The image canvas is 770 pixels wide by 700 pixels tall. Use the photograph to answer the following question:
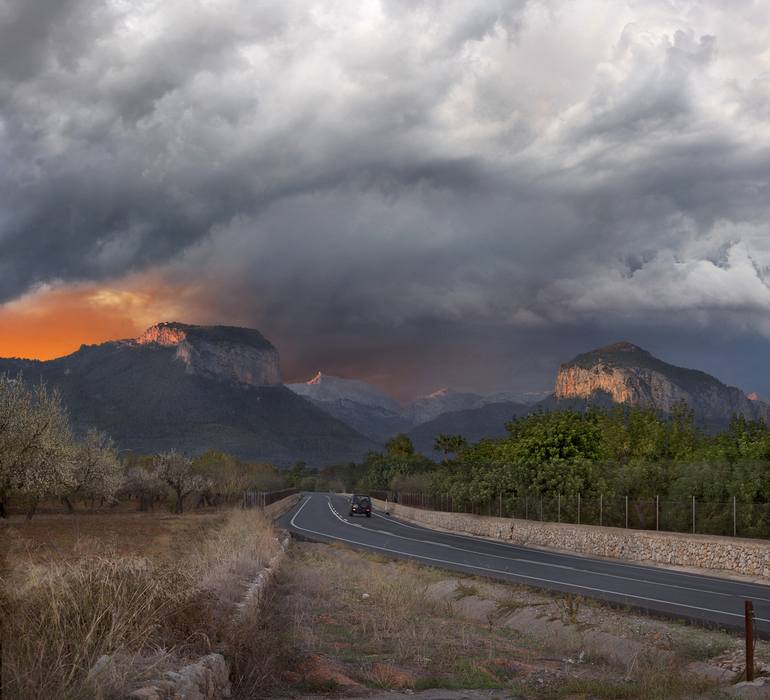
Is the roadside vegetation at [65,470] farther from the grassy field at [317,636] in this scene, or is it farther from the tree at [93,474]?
A: the grassy field at [317,636]

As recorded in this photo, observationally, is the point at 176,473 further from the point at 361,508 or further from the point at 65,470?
the point at 65,470

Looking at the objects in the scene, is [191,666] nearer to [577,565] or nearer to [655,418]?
[577,565]

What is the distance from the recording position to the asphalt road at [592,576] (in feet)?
67.1

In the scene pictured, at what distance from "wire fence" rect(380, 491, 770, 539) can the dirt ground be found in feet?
49.9

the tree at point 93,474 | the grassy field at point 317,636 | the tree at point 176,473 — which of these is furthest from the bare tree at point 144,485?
the grassy field at point 317,636

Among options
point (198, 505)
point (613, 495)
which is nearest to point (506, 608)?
point (613, 495)

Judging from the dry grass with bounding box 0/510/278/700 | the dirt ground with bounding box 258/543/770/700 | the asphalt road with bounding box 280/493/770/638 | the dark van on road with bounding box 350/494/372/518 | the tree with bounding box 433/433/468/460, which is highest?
the tree with bounding box 433/433/468/460

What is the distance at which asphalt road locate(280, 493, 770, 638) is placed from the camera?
20438 millimetres

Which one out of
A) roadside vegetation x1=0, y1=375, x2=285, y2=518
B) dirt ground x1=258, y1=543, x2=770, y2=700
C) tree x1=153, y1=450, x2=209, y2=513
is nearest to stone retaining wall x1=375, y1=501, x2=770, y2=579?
dirt ground x1=258, y1=543, x2=770, y2=700

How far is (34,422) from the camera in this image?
41.5 m

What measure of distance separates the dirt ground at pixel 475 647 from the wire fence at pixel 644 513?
15.2m

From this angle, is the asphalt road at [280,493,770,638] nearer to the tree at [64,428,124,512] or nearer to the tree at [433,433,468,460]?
the tree at [64,428,124,512]

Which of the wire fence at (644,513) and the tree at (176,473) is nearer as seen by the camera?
the wire fence at (644,513)

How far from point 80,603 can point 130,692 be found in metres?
2.39
